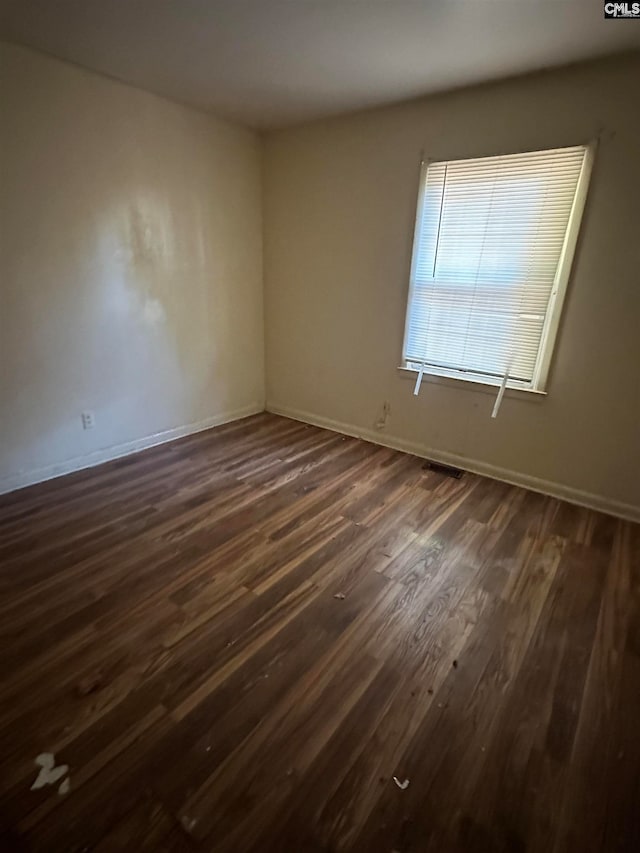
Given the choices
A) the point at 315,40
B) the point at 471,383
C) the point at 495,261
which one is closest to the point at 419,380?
the point at 471,383

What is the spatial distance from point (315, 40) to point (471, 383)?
2174mm

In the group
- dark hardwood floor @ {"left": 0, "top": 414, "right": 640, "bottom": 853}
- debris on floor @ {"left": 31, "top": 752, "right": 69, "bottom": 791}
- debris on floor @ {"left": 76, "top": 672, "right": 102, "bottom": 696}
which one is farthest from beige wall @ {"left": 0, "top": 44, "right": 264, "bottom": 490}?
debris on floor @ {"left": 31, "top": 752, "right": 69, "bottom": 791}

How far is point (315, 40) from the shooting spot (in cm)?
213

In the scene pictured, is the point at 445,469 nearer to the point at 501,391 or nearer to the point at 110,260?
the point at 501,391

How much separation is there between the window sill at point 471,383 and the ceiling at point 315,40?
70.4 inches

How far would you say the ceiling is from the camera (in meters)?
1.87

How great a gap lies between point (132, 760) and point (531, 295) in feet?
9.81

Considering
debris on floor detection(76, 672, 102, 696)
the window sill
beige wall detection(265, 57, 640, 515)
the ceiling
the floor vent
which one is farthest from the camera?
the floor vent

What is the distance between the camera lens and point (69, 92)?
251 cm

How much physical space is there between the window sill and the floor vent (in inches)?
23.9

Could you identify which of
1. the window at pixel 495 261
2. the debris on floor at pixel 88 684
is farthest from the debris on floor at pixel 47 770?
the window at pixel 495 261

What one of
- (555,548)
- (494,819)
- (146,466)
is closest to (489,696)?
(494,819)

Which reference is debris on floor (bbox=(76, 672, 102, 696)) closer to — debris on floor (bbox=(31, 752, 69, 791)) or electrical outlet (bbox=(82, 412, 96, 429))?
debris on floor (bbox=(31, 752, 69, 791))

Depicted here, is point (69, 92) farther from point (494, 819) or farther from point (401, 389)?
point (494, 819)
